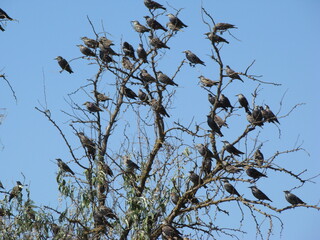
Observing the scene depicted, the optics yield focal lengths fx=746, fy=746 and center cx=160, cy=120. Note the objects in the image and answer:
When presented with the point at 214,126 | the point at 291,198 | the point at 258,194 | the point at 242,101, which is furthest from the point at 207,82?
the point at 291,198

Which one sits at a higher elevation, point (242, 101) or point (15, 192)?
point (242, 101)

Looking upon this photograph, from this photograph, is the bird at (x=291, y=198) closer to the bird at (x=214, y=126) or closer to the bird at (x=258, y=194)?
the bird at (x=258, y=194)

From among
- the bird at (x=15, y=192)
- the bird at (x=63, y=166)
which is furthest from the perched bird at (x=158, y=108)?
the bird at (x=15, y=192)

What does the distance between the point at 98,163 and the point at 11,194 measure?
142 cm

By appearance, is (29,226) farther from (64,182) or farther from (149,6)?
(149,6)

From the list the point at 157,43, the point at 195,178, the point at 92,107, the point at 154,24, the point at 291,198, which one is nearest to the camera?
the point at 195,178

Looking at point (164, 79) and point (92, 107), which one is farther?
point (92, 107)

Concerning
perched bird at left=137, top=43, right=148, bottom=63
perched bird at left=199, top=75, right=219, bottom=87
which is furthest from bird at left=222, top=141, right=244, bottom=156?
perched bird at left=137, top=43, right=148, bottom=63

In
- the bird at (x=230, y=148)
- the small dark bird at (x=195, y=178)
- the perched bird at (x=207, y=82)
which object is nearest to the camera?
the small dark bird at (x=195, y=178)

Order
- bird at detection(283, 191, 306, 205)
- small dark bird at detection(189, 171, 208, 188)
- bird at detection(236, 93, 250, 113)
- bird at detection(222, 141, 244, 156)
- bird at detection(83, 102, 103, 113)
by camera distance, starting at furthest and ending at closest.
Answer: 1. bird at detection(236, 93, 250, 113)
2. bird at detection(83, 102, 103, 113)
3. bird at detection(283, 191, 306, 205)
4. bird at detection(222, 141, 244, 156)
5. small dark bird at detection(189, 171, 208, 188)

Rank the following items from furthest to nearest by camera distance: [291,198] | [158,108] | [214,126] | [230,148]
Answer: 1. [291,198]
2. [158,108]
3. [230,148]
4. [214,126]

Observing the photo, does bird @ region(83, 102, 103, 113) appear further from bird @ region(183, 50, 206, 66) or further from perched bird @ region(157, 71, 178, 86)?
bird @ region(183, 50, 206, 66)

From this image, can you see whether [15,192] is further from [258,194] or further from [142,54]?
[258,194]

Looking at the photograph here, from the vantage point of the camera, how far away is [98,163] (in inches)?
457
